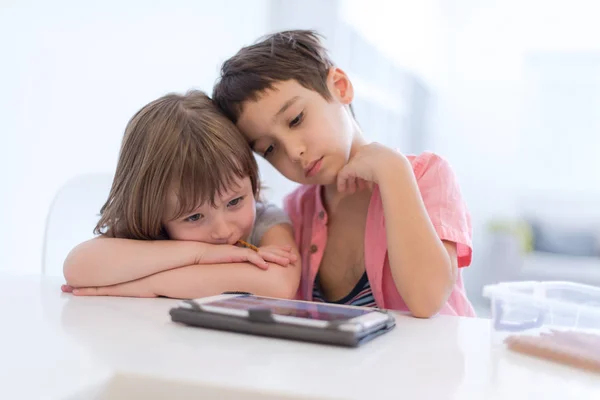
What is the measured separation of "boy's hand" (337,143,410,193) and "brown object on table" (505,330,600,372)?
14.5 inches

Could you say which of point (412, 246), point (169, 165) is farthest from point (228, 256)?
point (412, 246)

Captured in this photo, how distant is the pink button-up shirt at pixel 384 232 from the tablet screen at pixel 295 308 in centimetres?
27

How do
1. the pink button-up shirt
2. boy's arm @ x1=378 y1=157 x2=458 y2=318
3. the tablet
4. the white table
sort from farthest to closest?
the pink button-up shirt < boy's arm @ x1=378 y1=157 x2=458 y2=318 < the tablet < the white table

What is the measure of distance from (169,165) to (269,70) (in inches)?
8.8

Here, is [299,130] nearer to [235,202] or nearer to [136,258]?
[235,202]

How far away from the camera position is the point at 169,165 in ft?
3.09

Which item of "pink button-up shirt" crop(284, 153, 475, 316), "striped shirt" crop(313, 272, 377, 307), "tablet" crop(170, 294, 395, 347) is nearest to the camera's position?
"tablet" crop(170, 294, 395, 347)

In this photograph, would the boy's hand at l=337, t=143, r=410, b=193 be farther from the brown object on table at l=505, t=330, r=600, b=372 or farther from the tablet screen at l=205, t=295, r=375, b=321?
the brown object on table at l=505, t=330, r=600, b=372

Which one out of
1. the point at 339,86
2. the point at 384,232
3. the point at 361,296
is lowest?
the point at 361,296

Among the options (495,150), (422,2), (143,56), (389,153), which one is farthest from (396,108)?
(389,153)

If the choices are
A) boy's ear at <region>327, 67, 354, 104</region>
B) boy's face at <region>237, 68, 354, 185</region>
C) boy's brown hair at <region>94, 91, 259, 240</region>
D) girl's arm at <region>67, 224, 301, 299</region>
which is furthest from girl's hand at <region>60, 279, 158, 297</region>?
boy's ear at <region>327, 67, 354, 104</region>

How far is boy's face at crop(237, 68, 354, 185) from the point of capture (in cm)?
101

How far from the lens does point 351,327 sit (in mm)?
582

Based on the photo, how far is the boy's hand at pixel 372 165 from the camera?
0.93 m
